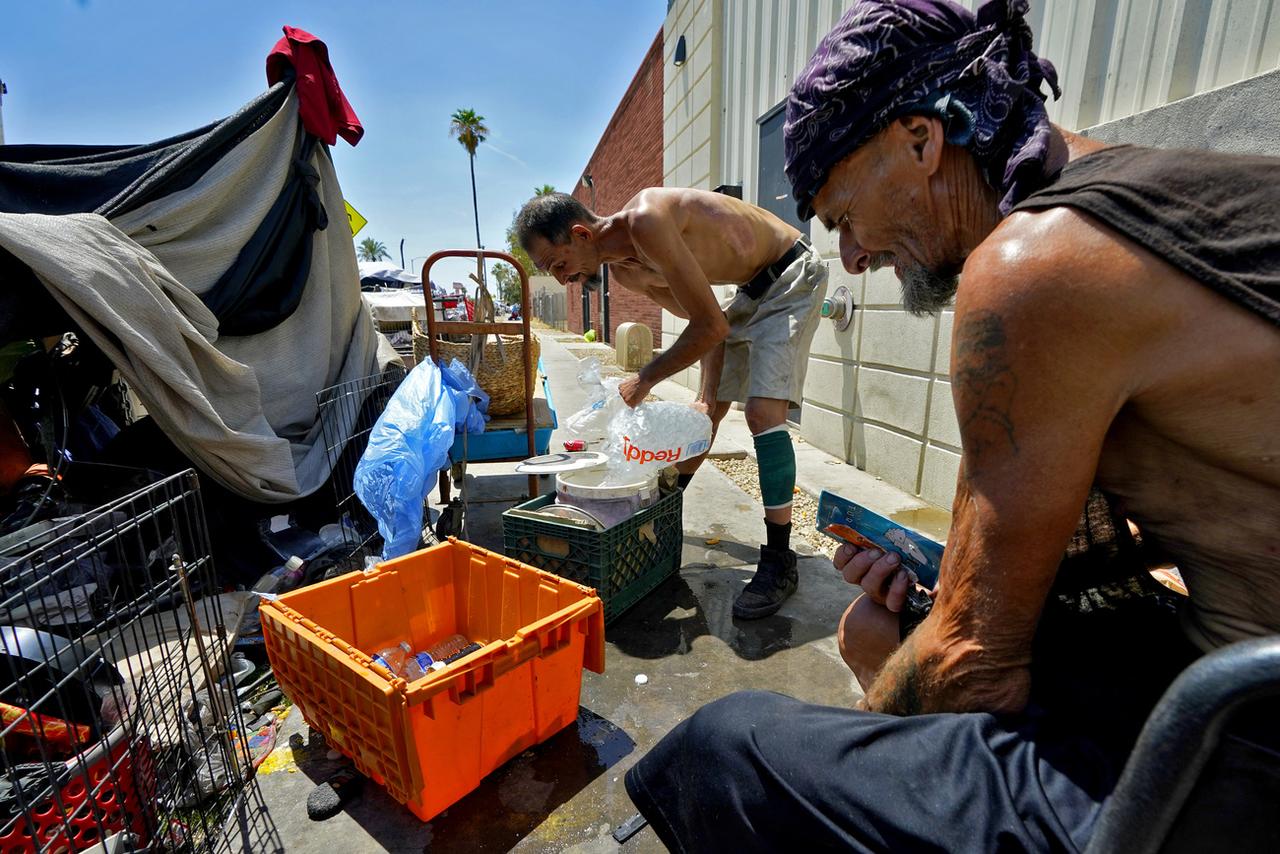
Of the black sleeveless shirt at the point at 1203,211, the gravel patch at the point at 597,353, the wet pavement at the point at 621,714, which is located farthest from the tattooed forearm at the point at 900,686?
the gravel patch at the point at 597,353

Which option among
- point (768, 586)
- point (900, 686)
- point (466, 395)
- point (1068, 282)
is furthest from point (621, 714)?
point (1068, 282)

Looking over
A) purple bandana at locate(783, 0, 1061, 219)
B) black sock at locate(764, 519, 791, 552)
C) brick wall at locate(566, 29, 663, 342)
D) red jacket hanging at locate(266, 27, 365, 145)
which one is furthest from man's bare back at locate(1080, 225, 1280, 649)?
brick wall at locate(566, 29, 663, 342)

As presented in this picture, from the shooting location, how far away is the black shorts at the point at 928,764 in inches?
31.9

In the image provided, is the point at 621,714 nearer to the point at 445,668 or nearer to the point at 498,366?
the point at 445,668

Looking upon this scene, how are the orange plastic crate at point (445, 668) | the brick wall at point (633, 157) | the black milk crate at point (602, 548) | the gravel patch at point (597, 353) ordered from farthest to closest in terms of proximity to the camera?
the gravel patch at point (597, 353)
the brick wall at point (633, 157)
the black milk crate at point (602, 548)
the orange plastic crate at point (445, 668)

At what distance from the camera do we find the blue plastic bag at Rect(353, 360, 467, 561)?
2.57 meters

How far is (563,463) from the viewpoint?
2820mm

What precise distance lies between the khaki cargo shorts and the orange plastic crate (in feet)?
4.96

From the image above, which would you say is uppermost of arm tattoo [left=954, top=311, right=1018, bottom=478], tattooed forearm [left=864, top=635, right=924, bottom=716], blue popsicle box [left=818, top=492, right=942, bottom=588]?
arm tattoo [left=954, top=311, right=1018, bottom=478]

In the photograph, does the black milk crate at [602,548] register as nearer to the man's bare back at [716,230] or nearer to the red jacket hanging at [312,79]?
the man's bare back at [716,230]

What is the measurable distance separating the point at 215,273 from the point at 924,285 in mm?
3021

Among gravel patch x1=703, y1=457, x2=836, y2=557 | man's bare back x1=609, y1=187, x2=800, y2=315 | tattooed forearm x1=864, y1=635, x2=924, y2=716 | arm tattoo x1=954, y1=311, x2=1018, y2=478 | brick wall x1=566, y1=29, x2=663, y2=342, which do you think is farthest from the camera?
brick wall x1=566, y1=29, x2=663, y2=342

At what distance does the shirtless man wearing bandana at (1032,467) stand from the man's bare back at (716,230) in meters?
1.71

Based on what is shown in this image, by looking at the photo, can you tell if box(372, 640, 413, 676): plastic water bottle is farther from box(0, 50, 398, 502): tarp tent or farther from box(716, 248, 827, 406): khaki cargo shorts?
box(716, 248, 827, 406): khaki cargo shorts
